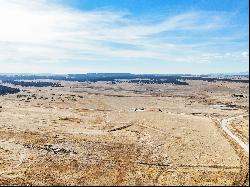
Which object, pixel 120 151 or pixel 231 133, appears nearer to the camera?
pixel 120 151

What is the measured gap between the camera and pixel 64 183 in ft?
122

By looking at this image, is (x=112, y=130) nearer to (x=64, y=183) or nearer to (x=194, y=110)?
(x=64, y=183)

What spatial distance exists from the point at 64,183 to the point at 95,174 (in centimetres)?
370

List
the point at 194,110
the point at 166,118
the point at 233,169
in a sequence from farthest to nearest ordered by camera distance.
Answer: the point at 194,110 < the point at 166,118 < the point at 233,169

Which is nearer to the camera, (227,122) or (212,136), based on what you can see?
(212,136)

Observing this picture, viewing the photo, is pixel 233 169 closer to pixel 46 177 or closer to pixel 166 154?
pixel 166 154

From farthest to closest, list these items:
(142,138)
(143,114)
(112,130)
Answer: (143,114) → (112,130) → (142,138)

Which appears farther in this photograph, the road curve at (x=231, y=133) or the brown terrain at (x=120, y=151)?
the road curve at (x=231, y=133)

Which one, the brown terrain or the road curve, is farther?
the road curve

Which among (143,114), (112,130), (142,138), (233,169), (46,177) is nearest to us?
(46,177)

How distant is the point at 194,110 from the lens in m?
95.4

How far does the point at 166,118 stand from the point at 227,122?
35.1ft

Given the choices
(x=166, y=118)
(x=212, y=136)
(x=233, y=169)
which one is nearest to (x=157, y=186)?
(x=233, y=169)

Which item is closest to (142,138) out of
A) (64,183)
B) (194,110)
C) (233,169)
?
(233,169)
